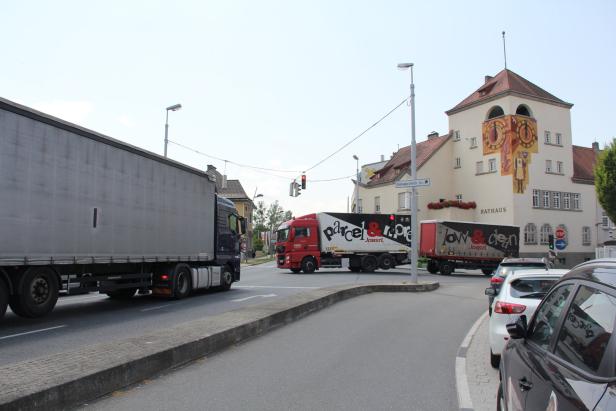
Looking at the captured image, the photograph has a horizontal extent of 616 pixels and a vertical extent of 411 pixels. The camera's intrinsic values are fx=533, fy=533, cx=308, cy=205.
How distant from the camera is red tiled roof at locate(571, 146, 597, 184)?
53812 millimetres

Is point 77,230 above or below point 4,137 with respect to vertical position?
below

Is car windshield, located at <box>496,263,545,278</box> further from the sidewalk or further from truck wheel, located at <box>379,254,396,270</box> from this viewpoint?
truck wheel, located at <box>379,254,396,270</box>

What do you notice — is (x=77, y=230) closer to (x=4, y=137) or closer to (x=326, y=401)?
(x=4, y=137)

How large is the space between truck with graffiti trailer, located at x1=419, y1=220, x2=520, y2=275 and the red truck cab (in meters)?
7.48

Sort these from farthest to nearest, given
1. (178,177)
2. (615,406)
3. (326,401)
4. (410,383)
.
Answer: (178,177) < (410,383) < (326,401) < (615,406)

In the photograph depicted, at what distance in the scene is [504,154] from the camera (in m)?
48.7

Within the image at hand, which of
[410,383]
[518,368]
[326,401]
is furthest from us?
[410,383]

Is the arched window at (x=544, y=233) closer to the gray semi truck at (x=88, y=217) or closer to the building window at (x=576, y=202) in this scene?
the building window at (x=576, y=202)

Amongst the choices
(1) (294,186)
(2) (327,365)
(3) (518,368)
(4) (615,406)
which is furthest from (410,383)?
(1) (294,186)

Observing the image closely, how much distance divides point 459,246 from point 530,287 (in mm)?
28326

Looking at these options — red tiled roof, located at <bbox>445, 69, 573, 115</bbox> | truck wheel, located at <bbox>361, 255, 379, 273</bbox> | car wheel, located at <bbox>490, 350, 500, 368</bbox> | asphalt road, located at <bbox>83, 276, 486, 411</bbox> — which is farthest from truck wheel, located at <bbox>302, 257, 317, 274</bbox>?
red tiled roof, located at <bbox>445, 69, 573, 115</bbox>

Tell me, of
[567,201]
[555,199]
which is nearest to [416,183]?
[555,199]

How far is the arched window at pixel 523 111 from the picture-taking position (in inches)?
1954

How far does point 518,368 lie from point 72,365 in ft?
15.5
